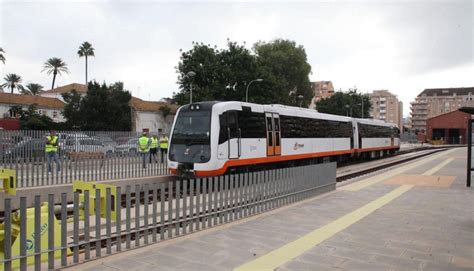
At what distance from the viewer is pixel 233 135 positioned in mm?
13680

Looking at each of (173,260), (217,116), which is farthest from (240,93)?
(173,260)

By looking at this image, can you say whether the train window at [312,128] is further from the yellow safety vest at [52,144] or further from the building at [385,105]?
the building at [385,105]

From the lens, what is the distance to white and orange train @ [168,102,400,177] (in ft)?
43.3

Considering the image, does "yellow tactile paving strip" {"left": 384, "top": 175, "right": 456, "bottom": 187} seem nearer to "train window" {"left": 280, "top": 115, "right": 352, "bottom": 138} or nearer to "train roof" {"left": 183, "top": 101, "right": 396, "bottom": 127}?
"train window" {"left": 280, "top": 115, "right": 352, "bottom": 138}

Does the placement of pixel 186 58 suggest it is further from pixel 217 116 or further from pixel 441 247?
pixel 441 247

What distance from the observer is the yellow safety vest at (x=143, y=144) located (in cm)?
1731

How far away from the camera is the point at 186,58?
42.1 meters

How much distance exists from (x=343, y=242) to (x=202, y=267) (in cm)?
239

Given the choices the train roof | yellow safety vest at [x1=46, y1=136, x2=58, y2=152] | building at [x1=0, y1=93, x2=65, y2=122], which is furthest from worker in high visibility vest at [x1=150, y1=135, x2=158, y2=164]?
building at [x1=0, y1=93, x2=65, y2=122]

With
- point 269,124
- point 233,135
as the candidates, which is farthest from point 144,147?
point 269,124

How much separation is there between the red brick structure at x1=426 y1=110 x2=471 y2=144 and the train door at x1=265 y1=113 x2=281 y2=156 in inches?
2817

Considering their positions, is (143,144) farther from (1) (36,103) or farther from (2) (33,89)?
(2) (33,89)

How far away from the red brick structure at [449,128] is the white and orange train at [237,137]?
69.2 m

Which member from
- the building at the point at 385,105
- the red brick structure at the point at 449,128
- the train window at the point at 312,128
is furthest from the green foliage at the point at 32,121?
the building at the point at 385,105
